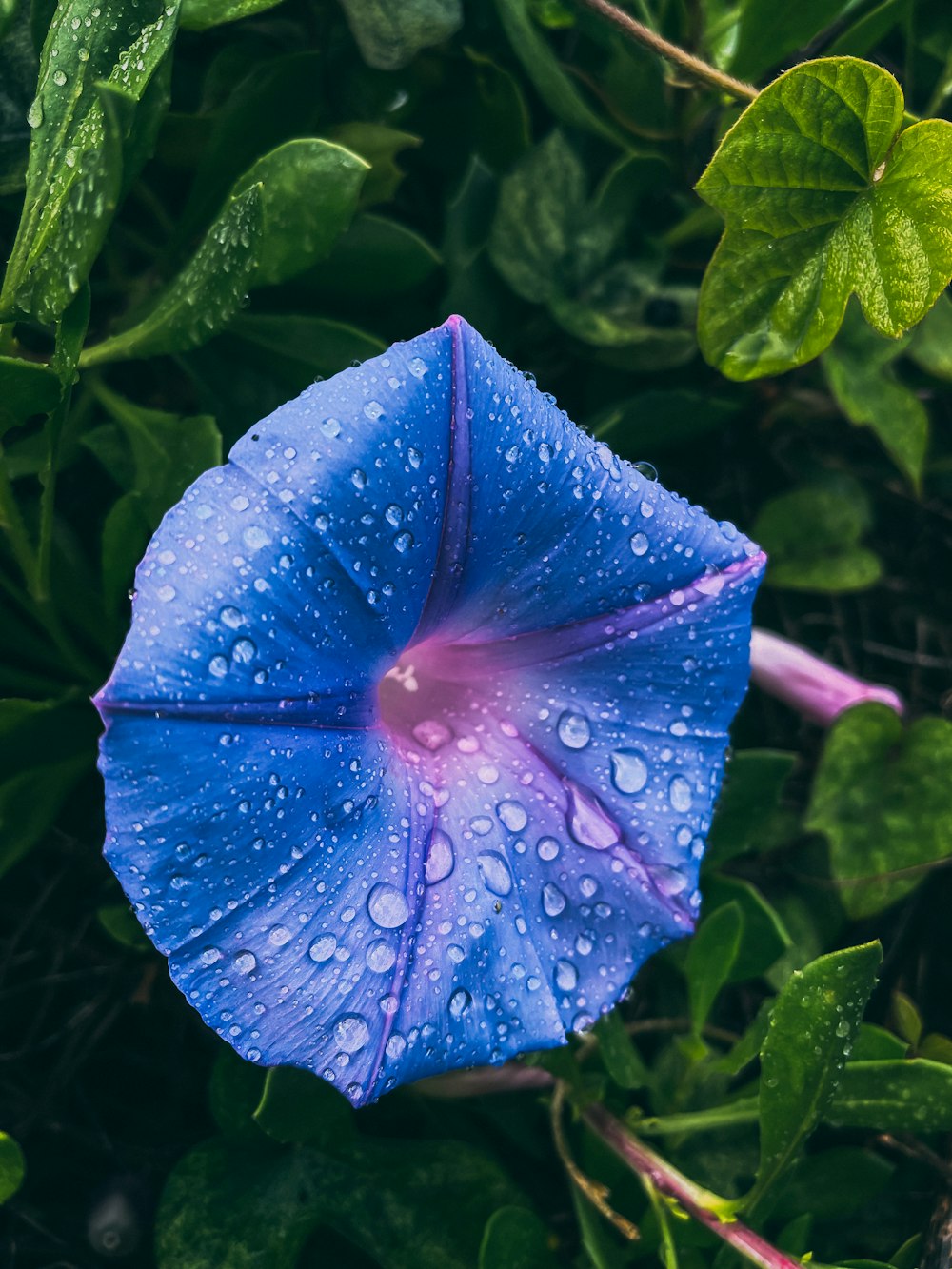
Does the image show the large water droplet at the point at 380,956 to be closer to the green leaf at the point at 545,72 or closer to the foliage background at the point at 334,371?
the foliage background at the point at 334,371

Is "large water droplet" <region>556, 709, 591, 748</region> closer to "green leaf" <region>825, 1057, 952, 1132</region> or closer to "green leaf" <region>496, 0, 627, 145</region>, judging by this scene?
"green leaf" <region>825, 1057, 952, 1132</region>

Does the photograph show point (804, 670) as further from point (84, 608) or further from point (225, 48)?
point (225, 48)

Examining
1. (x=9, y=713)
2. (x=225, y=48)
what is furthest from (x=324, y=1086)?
(x=225, y=48)

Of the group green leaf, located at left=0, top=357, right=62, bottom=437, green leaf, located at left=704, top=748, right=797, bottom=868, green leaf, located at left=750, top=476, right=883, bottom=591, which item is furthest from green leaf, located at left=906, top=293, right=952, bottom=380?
green leaf, located at left=0, top=357, right=62, bottom=437

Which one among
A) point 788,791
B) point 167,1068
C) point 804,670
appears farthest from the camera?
point 788,791

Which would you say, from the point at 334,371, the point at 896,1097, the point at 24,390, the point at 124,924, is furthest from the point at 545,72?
the point at 896,1097

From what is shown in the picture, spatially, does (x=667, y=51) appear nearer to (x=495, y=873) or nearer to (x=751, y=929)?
(x=495, y=873)
